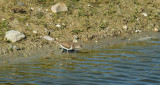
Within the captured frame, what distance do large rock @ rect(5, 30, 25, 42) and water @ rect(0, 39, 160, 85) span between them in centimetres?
199

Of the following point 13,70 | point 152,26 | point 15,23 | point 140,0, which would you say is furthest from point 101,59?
point 140,0

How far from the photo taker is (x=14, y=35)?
1609 cm

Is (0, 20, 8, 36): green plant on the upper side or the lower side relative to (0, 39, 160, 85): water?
upper

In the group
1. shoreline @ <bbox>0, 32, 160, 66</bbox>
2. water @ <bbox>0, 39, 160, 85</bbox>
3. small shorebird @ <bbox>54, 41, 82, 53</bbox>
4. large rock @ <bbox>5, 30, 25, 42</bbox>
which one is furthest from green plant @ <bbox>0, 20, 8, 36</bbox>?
water @ <bbox>0, 39, 160, 85</bbox>

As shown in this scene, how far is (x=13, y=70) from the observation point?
13.1m

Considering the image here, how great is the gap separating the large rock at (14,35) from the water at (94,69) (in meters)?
1.99

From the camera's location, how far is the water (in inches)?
467

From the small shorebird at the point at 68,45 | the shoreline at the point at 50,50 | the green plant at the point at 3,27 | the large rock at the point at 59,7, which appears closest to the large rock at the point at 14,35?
the green plant at the point at 3,27

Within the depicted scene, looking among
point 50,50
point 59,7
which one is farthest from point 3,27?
point 59,7

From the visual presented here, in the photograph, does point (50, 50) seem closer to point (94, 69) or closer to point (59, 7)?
point (94, 69)

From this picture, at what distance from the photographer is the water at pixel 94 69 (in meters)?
11.9

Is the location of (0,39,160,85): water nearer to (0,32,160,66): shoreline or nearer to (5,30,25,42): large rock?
(0,32,160,66): shoreline

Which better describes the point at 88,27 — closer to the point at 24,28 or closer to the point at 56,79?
the point at 24,28

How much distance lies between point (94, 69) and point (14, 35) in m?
4.78
